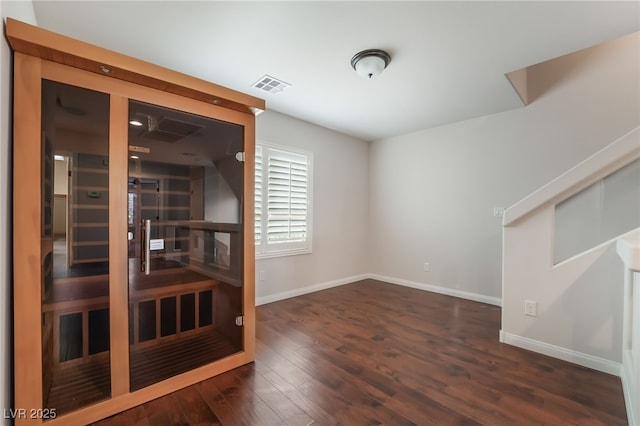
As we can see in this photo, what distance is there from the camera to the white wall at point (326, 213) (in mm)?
3879

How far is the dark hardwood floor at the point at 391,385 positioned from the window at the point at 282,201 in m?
1.21

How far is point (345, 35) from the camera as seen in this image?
2139mm

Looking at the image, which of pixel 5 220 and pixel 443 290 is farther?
pixel 443 290

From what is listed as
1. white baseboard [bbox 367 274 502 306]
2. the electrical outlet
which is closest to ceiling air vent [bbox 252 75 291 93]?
the electrical outlet

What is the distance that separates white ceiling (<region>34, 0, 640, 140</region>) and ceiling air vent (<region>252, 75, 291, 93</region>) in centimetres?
8

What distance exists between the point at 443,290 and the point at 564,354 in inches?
76.4

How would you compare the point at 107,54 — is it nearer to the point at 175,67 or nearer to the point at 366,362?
the point at 175,67

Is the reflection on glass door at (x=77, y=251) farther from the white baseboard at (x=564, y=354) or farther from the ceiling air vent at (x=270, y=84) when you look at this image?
the white baseboard at (x=564, y=354)

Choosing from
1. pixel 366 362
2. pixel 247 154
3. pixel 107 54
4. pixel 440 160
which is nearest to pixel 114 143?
pixel 107 54

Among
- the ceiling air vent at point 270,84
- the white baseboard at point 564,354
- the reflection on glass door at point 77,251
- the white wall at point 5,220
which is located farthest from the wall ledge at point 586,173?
the white wall at point 5,220

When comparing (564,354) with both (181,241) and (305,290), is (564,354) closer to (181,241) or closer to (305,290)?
(305,290)

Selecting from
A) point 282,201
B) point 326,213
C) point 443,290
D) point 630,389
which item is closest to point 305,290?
point 326,213

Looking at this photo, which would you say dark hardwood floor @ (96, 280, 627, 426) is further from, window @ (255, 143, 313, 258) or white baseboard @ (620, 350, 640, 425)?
window @ (255, 143, 313, 258)

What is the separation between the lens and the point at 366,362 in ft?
7.43
